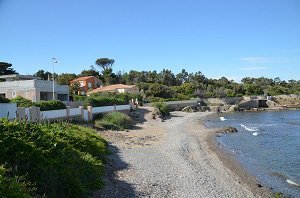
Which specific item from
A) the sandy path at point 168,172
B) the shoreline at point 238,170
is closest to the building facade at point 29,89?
the sandy path at point 168,172

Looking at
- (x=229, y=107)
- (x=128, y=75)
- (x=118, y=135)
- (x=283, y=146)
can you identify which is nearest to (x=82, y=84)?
(x=128, y=75)

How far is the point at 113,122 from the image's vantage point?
3572cm

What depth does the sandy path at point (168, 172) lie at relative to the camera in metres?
14.4

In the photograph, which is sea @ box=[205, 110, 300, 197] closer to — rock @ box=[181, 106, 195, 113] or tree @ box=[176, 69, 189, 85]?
rock @ box=[181, 106, 195, 113]

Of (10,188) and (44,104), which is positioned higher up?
(44,104)

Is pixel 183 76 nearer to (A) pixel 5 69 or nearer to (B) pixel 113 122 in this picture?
(A) pixel 5 69

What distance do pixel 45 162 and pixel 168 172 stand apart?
316 inches

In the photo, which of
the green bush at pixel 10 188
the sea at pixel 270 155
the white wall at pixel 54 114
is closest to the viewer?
the green bush at pixel 10 188

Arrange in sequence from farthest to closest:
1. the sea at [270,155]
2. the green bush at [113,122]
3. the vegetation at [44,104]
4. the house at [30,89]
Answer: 1. the house at [30,89]
2. the green bush at [113,122]
3. the vegetation at [44,104]
4. the sea at [270,155]

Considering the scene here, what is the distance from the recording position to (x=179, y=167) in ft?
63.2

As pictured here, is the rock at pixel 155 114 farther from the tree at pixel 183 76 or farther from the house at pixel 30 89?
the tree at pixel 183 76

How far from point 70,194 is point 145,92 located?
7198 centimetres

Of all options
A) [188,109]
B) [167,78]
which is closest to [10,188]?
[188,109]

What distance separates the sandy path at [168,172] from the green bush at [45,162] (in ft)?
3.80
